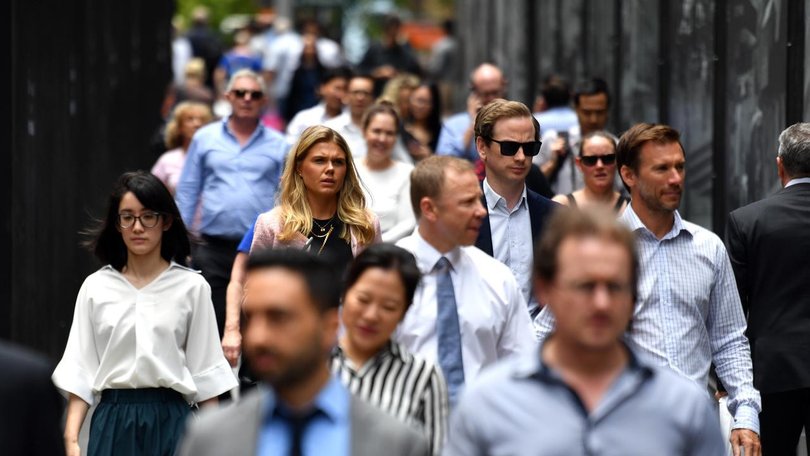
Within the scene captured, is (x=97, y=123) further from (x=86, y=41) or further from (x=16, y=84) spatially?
(x=16, y=84)

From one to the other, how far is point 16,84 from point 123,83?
3.86 m

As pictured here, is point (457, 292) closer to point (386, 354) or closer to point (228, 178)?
point (386, 354)

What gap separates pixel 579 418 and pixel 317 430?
2.06 ft

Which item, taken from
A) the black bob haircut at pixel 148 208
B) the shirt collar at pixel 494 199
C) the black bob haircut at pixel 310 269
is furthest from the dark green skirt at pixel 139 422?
the black bob haircut at pixel 310 269

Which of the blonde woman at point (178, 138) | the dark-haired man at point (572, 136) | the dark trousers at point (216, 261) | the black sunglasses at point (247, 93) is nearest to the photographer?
the dark trousers at point (216, 261)

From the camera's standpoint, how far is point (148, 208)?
7789 millimetres

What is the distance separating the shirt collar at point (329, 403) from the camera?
4.43 metres

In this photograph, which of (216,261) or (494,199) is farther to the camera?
(216,261)

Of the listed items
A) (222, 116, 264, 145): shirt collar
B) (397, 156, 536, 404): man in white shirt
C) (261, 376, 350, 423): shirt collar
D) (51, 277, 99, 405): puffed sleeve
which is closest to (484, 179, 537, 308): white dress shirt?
(397, 156, 536, 404): man in white shirt

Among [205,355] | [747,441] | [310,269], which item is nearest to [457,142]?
[205,355]

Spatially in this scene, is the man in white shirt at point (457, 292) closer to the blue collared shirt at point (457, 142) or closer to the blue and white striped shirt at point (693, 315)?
the blue and white striped shirt at point (693, 315)

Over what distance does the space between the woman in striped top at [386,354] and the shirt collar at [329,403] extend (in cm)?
86

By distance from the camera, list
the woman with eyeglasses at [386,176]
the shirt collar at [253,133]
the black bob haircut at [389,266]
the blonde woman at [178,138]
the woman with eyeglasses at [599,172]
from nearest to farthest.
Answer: the black bob haircut at [389,266] → the woman with eyeglasses at [599,172] → the woman with eyeglasses at [386,176] → the shirt collar at [253,133] → the blonde woman at [178,138]

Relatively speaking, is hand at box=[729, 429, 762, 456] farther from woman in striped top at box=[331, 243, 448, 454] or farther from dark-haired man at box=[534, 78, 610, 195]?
dark-haired man at box=[534, 78, 610, 195]
